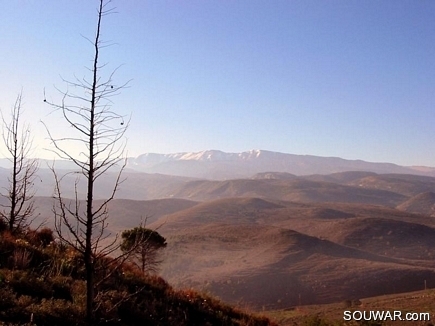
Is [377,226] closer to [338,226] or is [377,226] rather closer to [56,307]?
[338,226]

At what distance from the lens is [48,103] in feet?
17.3

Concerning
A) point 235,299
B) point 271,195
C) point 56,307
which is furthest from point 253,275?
point 271,195

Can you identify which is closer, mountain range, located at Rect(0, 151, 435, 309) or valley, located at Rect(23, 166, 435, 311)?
valley, located at Rect(23, 166, 435, 311)

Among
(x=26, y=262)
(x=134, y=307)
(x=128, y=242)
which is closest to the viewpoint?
(x=134, y=307)

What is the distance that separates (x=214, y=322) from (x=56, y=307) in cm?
432

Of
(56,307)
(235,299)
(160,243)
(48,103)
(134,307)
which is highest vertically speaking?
(48,103)

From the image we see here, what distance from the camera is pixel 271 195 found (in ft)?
643

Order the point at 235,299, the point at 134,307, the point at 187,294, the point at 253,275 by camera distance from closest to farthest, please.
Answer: the point at 134,307
the point at 187,294
the point at 235,299
the point at 253,275

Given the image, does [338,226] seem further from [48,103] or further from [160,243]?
[48,103]

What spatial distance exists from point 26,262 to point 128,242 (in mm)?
14069

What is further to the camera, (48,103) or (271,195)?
(271,195)

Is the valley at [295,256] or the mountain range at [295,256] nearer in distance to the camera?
the valley at [295,256]

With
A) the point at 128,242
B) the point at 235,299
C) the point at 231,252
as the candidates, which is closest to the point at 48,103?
the point at 128,242

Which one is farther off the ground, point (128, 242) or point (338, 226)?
point (128, 242)
